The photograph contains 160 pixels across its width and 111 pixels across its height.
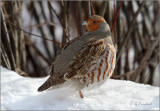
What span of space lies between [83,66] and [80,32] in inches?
34.2

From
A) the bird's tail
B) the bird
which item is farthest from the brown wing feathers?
the bird's tail

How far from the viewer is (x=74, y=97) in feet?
7.74

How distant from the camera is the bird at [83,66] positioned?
2340 millimetres

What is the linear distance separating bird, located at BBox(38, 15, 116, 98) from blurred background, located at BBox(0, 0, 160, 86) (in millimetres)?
457

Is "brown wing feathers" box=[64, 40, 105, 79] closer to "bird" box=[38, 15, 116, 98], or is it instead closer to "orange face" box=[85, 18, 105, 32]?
"bird" box=[38, 15, 116, 98]

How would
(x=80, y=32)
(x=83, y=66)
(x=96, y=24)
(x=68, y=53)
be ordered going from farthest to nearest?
(x=80, y=32)
(x=96, y=24)
(x=68, y=53)
(x=83, y=66)

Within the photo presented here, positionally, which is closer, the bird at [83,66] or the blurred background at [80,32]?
the bird at [83,66]

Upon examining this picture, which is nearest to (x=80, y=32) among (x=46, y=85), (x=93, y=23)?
(x=93, y=23)

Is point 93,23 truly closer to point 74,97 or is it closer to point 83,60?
point 83,60

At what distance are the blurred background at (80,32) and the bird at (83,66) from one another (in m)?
0.46

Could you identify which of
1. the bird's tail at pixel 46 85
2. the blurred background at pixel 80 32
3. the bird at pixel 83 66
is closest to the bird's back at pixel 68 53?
Result: the bird at pixel 83 66

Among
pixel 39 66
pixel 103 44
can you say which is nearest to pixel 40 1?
pixel 39 66

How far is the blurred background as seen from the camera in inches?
122

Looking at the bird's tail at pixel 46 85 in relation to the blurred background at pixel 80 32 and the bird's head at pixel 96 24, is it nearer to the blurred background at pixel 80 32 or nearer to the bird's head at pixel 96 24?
the blurred background at pixel 80 32
